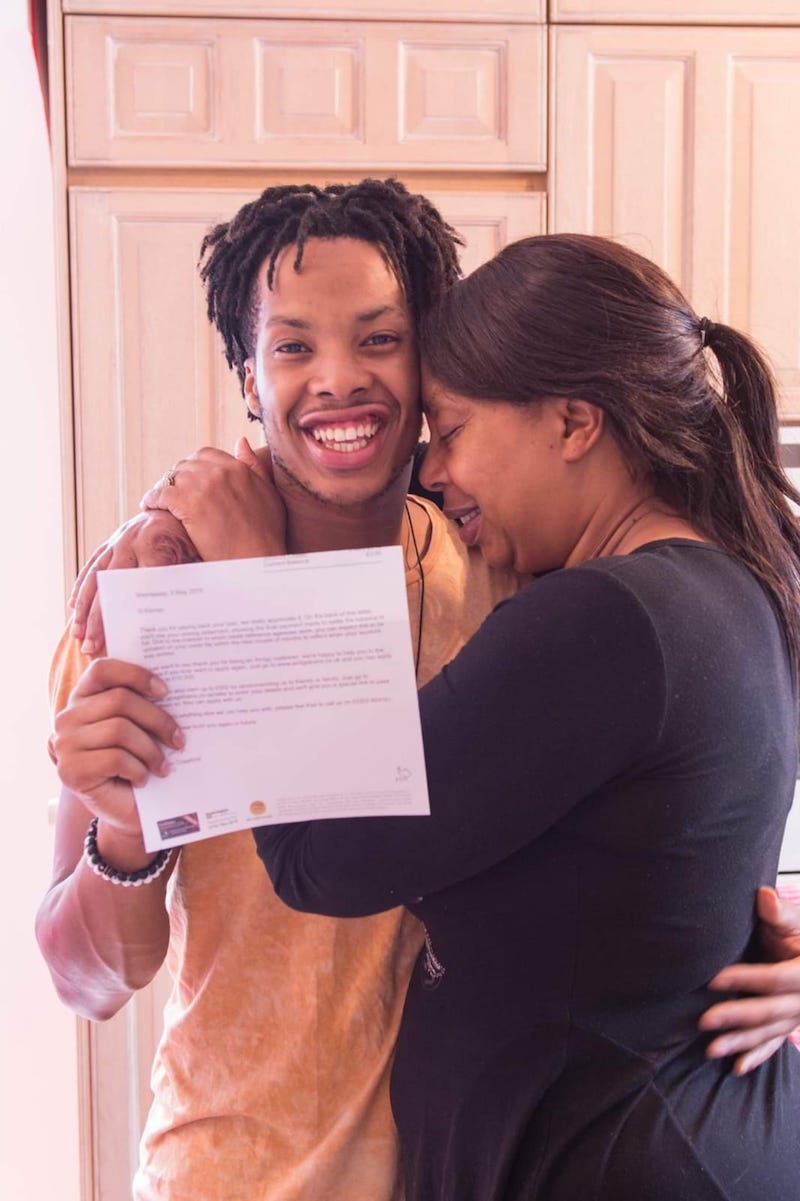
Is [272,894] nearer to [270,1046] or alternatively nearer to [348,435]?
[270,1046]

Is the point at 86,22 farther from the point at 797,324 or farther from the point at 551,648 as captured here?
the point at 551,648

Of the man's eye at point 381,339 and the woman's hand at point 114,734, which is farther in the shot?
the man's eye at point 381,339

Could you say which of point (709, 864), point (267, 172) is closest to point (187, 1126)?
point (709, 864)

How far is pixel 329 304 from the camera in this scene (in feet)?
3.14

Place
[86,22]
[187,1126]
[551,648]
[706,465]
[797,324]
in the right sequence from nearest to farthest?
[551,648] → [706,465] → [187,1126] → [86,22] → [797,324]

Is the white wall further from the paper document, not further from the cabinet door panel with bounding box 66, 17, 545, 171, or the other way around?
the paper document

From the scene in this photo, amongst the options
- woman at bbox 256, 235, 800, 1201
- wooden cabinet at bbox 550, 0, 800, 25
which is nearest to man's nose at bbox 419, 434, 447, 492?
woman at bbox 256, 235, 800, 1201

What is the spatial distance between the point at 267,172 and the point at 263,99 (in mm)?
103

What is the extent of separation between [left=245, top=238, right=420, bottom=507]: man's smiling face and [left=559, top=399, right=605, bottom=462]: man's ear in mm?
190

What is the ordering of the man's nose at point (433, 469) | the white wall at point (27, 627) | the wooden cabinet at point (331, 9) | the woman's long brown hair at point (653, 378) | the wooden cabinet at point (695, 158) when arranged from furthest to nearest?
the white wall at point (27, 627) → the wooden cabinet at point (695, 158) → the wooden cabinet at point (331, 9) → the man's nose at point (433, 469) → the woman's long brown hair at point (653, 378)

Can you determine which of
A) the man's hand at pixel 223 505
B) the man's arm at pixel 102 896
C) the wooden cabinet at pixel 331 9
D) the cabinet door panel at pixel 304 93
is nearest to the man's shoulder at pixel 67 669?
the man's arm at pixel 102 896

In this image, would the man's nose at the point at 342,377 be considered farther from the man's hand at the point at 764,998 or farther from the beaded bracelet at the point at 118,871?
the man's hand at the point at 764,998

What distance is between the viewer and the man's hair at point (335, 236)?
985 millimetres

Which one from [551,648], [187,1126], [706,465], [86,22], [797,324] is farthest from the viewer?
[797,324]
